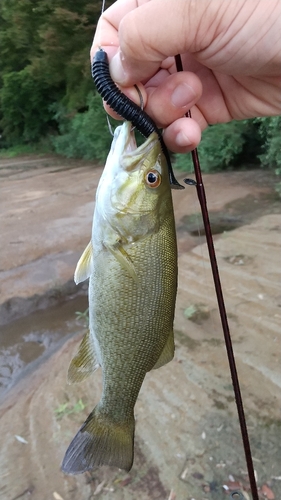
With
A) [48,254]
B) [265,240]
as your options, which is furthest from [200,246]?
[48,254]

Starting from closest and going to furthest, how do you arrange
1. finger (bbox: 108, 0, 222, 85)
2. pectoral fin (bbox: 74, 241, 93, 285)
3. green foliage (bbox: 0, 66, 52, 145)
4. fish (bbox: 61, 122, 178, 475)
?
finger (bbox: 108, 0, 222, 85) → fish (bbox: 61, 122, 178, 475) → pectoral fin (bbox: 74, 241, 93, 285) → green foliage (bbox: 0, 66, 52, 145)

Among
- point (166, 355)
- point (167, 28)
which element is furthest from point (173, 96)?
point (166, 355)

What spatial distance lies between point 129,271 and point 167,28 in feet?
2.67

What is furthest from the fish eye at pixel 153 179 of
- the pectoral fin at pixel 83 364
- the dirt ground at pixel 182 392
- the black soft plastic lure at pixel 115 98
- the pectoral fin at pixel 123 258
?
the dirt ground at pixel 182 392

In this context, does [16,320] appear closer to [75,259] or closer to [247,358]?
[75,259]

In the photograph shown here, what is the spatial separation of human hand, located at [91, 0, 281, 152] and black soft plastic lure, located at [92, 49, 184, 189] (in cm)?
8

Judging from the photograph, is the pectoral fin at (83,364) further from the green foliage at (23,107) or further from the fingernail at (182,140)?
the green foliage at (23,107)

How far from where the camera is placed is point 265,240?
555cm

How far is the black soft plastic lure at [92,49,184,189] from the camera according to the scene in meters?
1.35

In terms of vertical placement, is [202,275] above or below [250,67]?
below

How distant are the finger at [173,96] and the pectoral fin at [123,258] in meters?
0.52

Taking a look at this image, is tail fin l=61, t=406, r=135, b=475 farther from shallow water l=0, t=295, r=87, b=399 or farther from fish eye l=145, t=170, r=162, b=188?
shallow water l=0, t=295, r=87, b=399

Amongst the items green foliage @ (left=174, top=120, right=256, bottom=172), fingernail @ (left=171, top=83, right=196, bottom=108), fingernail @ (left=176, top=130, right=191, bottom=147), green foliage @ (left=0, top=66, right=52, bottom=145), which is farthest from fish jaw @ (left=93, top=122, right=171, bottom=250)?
green foliage @ (left=0, top=66, right=52, bottom=145)

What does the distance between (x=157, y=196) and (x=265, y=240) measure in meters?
4.24
